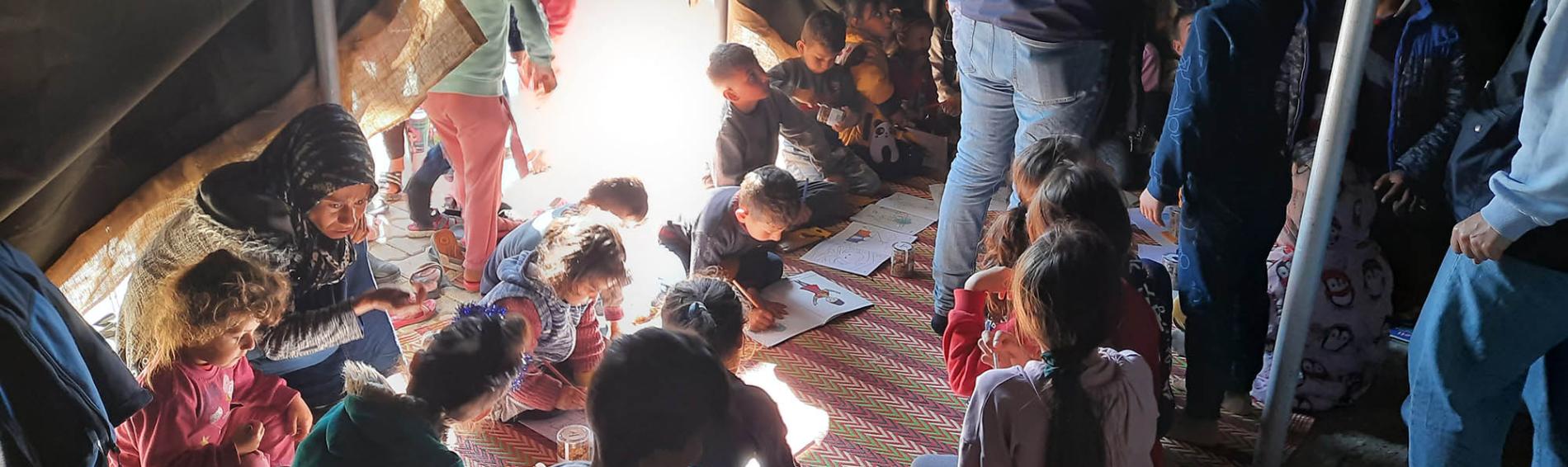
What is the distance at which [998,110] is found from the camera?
105 inches

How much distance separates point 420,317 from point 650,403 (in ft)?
1.48

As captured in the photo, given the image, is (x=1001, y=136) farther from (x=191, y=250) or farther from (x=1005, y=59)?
(x=191, y=250)

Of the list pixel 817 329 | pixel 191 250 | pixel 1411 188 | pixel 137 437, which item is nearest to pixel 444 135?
pixel 191 250

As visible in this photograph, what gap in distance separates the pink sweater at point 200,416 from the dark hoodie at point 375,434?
0.35 feet

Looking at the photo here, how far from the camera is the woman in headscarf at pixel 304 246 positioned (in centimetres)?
176

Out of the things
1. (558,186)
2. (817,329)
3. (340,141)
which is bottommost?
(817,329)

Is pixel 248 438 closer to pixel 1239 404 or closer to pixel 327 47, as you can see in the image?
pixel 327 47

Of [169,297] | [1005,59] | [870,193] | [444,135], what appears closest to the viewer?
[169,297]

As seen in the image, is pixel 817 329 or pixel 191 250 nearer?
pixel 191 250

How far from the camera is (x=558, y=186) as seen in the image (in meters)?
2.20

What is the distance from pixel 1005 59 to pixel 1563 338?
3.94ft

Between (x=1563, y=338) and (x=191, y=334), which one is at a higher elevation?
(x=191, y=334)

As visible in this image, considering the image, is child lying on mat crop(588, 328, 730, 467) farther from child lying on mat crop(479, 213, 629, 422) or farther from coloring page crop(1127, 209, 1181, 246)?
coloring page crop(1127, 209, 1181, 246)

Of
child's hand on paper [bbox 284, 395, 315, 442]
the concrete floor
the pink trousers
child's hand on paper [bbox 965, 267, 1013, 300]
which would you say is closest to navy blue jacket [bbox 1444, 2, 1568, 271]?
the concrete floor
